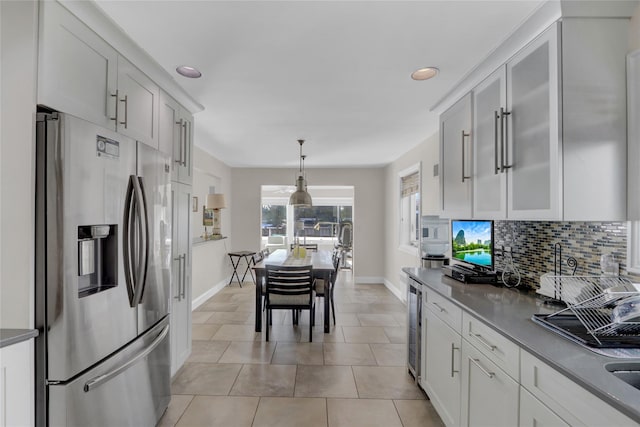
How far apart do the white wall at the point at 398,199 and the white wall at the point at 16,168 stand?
11.7 ft

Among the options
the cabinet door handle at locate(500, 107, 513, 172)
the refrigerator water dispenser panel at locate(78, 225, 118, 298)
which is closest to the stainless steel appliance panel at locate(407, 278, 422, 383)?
the cabinet door handle at locate(500, 107, 513, 172)

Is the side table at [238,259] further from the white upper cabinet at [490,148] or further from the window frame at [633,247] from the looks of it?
the window frame at [633,247]

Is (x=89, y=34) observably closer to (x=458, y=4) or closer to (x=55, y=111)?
(x=55, y=111)

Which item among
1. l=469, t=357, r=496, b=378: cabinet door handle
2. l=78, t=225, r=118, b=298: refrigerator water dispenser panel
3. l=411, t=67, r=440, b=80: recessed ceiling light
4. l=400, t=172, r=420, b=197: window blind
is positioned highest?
l=411, t=67, r=440, b=80: recessed ceiling light

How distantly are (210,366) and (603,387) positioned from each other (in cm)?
290

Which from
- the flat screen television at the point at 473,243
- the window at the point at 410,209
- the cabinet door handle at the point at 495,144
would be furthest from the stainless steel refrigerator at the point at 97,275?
the window at the point at 410,209

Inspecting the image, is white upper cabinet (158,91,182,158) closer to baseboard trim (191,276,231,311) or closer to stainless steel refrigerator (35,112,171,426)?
stainless steel refrigerator (35,112,171,426)

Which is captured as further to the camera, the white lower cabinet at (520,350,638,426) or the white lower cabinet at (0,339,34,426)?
the white lower cabinet at (0,339,34,426)

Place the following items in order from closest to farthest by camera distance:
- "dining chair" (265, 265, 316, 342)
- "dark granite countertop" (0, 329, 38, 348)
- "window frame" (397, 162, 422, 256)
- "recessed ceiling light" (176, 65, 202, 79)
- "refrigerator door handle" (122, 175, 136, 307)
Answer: "dark granite countertop" (0, 329, 38, 348), "refrigerator door handle" (122, 175, 136, 307), "recessed ceiling light" (176, 65, 202, 79), "dining chair" (265, 265, 316, 342), "window frame" (397, 162, 422, 256)

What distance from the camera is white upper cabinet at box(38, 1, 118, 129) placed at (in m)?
1.42

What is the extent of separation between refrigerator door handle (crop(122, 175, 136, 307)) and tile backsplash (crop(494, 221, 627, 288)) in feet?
8.17

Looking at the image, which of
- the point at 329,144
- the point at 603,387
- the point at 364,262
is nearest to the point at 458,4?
the point at 603,387

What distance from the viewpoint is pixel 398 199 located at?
5.82 metres

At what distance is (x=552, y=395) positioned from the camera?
3.72 ft
